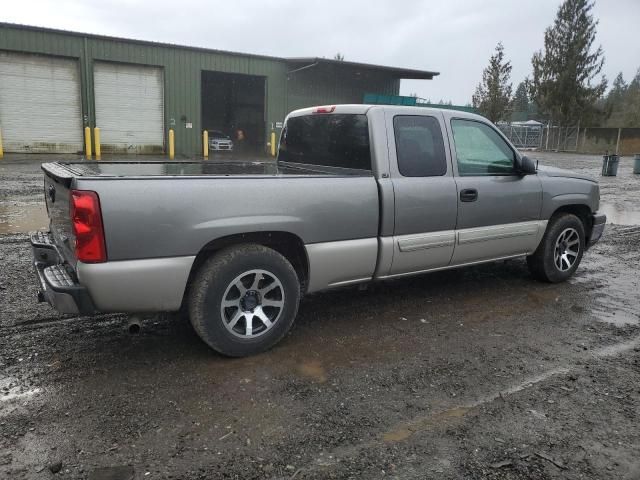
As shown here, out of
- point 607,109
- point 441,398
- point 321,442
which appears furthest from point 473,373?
point 607,109

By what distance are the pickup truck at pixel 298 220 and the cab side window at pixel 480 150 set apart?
15mm

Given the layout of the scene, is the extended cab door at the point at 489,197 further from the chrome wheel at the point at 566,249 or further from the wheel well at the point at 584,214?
the wheel well at the point at 584,214

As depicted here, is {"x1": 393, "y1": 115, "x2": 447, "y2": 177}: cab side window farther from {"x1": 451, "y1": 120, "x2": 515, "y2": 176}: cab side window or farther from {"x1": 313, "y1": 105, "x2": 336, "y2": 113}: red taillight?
{"x1": 313, "y1": 105, "x2": 336, "y2": 113}: red taillight

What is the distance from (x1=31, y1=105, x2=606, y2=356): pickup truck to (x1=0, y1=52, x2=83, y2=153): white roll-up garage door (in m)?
20.2

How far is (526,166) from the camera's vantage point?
527 centimetres

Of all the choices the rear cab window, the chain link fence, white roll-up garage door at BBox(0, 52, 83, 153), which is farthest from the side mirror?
the chain link fence

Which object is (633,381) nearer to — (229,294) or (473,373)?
(473,373)

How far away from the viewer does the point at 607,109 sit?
42.6 meters

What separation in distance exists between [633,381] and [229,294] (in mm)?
2935

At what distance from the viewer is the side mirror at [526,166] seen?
5254 millimetres

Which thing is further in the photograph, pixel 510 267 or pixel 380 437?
pixel 510 267

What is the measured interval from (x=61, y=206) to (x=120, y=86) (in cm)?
2187

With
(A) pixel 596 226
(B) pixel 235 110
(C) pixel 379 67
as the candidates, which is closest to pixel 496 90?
(C) pixel 379 67

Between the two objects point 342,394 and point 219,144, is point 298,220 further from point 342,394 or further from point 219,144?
point 219,144
